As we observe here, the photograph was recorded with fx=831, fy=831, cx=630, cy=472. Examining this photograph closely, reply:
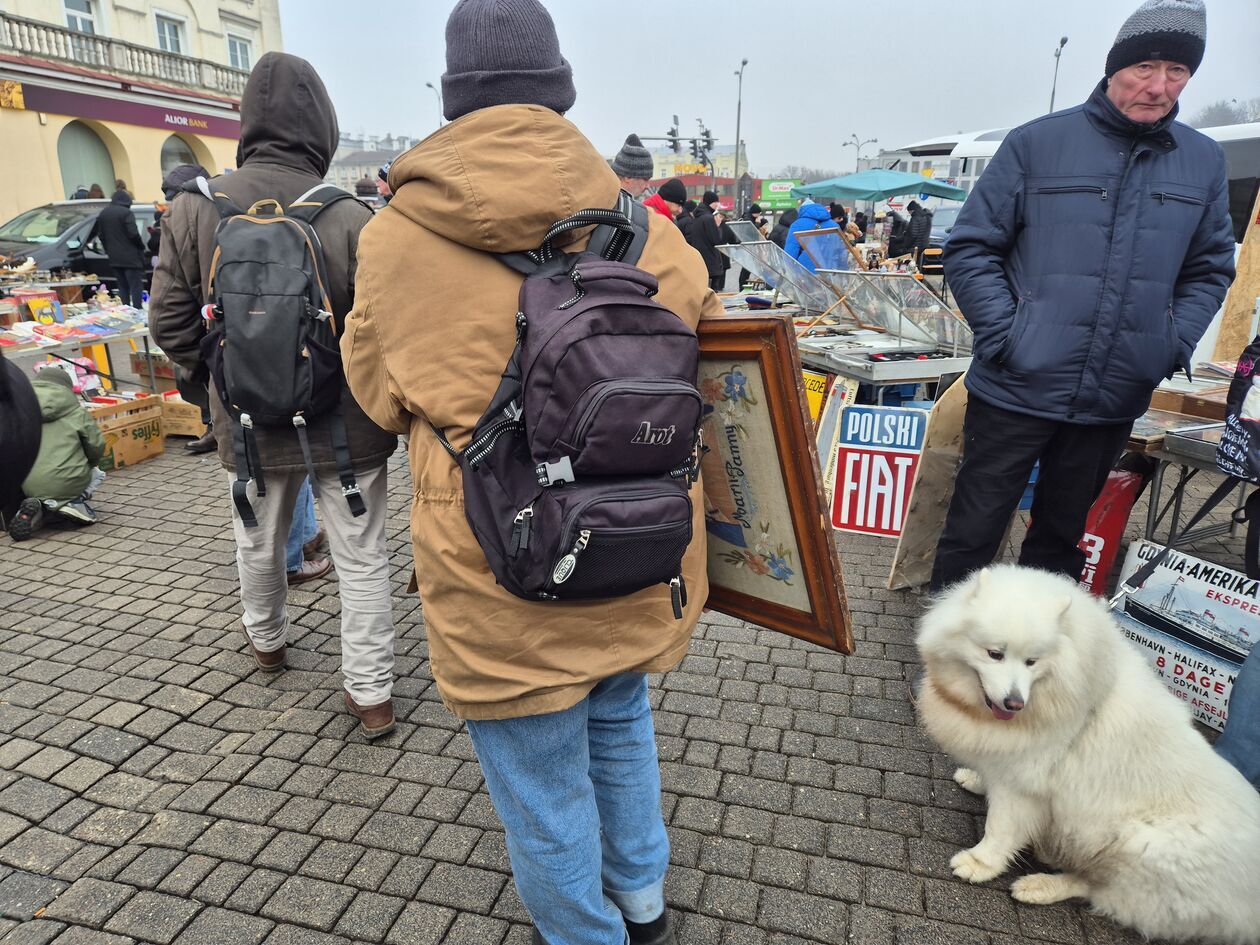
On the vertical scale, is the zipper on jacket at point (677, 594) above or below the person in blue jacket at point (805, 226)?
below

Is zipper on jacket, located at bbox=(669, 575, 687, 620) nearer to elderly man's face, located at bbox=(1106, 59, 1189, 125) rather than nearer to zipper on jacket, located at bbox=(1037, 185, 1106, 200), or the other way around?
zipper on jacket, located at bbox=(1037, 185, 1106, 200)

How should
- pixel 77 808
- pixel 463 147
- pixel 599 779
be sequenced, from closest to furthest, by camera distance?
1. pixel 463 147
2. pixel 599 779
3. pixel 77 808

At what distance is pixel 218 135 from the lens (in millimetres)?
27484

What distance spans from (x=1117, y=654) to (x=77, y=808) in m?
3.28

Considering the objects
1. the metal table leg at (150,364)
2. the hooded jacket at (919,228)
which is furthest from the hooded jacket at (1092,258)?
the hooded jacket at (919,228)

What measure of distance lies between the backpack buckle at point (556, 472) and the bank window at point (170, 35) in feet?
103

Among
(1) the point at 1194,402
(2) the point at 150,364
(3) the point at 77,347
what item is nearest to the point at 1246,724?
(1) the point at 1194,402

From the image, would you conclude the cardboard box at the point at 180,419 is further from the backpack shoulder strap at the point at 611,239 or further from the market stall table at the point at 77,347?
the backpack shoulder strap at the point at 611,239

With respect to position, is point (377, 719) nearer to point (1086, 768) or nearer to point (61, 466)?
point (1086, 768)

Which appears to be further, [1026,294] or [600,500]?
[1026,294]

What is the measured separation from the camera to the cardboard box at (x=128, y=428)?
6.18 metres

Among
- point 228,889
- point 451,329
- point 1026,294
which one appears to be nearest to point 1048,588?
point 1026,294

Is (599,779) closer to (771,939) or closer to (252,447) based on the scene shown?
(771,939)

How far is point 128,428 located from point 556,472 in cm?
619
